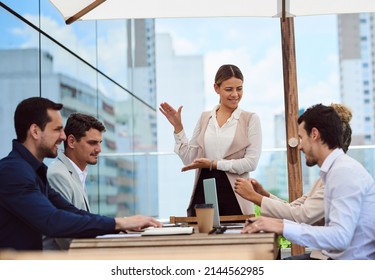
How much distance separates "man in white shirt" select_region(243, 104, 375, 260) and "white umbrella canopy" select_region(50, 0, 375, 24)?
2.32 meters

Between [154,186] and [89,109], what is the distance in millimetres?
4127

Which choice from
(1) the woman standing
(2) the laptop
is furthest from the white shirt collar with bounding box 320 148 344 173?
(1) the woman standing

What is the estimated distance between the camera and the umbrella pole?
5395mm

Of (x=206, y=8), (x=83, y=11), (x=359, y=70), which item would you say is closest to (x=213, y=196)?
(x=83, y=11)

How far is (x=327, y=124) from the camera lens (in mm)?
2262

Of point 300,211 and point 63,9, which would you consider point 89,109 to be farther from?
point 300,211

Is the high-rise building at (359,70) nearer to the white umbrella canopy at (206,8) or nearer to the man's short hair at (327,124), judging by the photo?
the white umbrella canopy at (206,8)

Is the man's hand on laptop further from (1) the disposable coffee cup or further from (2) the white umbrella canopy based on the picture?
(2) the white umbrella canopy

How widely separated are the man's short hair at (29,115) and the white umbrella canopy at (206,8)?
197 cm

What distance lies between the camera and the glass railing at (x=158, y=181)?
19.5 feet

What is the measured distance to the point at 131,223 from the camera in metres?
2.17

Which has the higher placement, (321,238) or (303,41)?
(303,41)

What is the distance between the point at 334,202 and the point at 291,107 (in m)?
3.42

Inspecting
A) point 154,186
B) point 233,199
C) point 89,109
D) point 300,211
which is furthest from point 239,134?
point 154,186
